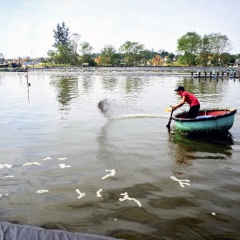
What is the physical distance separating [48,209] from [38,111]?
1452 centimetres

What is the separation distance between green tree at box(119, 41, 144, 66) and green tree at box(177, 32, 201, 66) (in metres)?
27.3

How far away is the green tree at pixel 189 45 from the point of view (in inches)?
5443

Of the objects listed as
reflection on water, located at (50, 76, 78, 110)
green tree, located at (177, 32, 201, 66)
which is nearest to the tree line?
green tree, located at (177, 32, 201, 66)

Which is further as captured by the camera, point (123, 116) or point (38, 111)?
point (38, 111)

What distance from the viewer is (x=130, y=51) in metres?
159

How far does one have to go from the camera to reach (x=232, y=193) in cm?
688

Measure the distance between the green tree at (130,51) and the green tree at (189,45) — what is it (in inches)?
1074

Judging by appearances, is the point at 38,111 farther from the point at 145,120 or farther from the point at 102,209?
the point at 102,209

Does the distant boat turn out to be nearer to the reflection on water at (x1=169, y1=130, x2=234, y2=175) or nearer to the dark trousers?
the reflection on water at (x1=169, y1=130, x2=234, y2=175)

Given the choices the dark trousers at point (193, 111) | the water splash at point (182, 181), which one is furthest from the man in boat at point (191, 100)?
the water splash at point (182, 181)

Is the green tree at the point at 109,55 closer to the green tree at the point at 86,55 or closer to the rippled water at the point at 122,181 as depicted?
the green tree at the point at 86,55

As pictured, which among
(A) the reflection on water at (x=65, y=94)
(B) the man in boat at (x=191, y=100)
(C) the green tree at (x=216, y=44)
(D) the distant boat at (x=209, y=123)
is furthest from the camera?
(C) the green tree at (x=216, y=44)

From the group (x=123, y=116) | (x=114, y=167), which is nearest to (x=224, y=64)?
(x=123, y=116)

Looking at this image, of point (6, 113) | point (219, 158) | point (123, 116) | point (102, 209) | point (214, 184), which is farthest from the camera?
point (6, 113)
